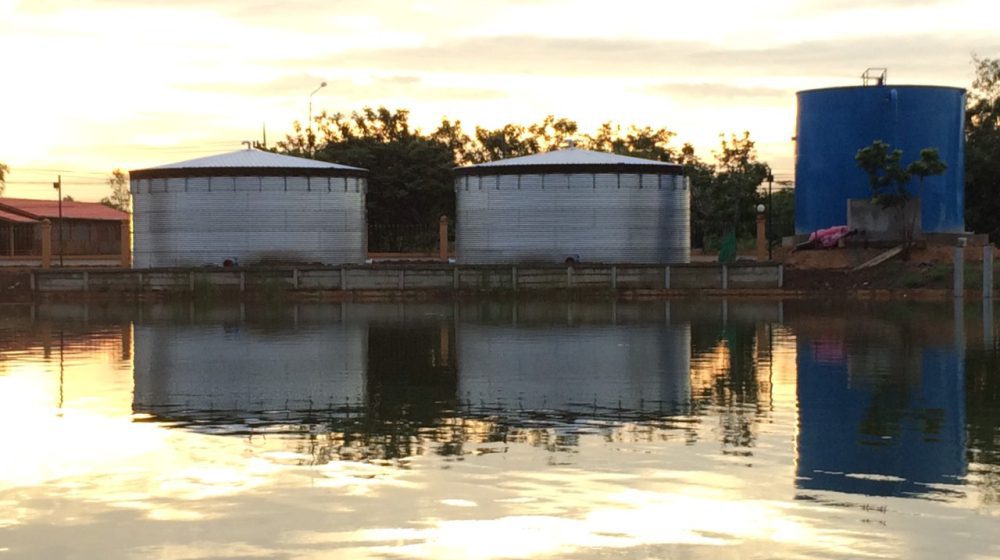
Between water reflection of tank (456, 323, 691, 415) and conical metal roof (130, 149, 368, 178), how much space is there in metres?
27.3

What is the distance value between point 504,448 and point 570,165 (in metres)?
47.7

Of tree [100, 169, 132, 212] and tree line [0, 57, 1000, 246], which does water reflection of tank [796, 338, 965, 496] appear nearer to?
tree line [0, 57, 1000, 246]

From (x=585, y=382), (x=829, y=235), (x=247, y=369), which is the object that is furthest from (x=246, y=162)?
(x=585, y=382)

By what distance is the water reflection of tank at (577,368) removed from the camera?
857 inches

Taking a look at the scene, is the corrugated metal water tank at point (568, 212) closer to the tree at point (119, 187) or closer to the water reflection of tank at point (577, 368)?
the water reflection of tank at point (577, 368)

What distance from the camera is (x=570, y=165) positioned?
64.1 metres

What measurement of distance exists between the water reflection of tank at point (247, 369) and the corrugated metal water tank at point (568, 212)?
2516 cm

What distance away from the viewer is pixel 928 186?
64.3m

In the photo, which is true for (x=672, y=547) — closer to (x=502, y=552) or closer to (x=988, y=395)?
(x=502, y=552)

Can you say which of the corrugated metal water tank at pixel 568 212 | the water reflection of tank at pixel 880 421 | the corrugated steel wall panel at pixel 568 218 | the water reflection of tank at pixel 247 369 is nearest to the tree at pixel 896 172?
the corrugated metal water tank at pixel 568 212

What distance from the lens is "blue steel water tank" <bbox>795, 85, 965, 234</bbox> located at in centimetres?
6481

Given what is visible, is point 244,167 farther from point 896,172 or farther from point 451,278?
point 896,172

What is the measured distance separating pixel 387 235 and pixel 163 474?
77.3 meters

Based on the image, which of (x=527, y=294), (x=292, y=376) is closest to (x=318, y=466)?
(x=292, y=376)
